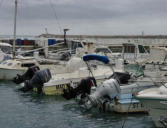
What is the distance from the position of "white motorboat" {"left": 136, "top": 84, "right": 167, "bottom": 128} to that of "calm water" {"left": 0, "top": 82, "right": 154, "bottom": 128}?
1176mm

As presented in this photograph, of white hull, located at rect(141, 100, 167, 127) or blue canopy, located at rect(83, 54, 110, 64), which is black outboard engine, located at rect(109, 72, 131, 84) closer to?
blue canopy, located at rect(83, 54, 110, 64)

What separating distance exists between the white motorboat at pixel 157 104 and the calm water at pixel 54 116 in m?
1.18

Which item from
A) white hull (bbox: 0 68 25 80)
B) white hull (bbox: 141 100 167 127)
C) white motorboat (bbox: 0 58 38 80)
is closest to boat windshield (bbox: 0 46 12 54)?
white motorboat (bbox: 0 58 38 80)

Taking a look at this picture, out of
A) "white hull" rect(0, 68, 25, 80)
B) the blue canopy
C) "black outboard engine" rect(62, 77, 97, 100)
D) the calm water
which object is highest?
the blue canopy

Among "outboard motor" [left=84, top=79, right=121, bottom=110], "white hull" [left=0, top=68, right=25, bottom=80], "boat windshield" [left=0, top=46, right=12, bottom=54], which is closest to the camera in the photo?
"outboard motor" [left=84, top=79, right=121, bottom=110]

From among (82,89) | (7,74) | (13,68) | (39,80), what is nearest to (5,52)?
(7,74)

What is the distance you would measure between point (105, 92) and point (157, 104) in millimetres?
3936

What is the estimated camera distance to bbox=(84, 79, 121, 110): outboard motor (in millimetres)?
18438

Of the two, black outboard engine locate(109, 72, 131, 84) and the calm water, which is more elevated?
black outboard engine locate(109, 72, 131, 84)

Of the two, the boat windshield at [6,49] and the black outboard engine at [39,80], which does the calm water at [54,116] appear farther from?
the boat windshield at [6,49]

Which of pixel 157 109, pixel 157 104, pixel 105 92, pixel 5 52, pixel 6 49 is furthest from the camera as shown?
pixel 6 49

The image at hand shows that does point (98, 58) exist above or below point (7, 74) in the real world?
above

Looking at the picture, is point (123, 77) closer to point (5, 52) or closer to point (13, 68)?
point (13, 68)

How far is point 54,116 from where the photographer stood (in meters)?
18.9
